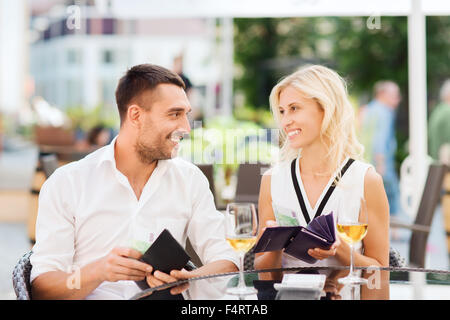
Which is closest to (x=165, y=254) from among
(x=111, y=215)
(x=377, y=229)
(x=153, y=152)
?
(x=111, y=215)

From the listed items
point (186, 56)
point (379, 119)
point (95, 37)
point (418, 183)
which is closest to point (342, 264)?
point (418, 183)

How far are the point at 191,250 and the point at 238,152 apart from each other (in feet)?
6.46

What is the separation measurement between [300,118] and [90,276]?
93cm

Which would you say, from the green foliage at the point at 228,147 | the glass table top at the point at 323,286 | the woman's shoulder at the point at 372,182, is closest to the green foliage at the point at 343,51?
the green foliage at the point at 228,147

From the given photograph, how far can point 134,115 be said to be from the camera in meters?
2.14

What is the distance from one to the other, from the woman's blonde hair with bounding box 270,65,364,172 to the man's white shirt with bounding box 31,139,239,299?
47cm

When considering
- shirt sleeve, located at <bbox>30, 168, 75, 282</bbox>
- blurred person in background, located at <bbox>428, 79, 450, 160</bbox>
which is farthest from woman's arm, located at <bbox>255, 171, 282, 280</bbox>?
blurred person in background, located at <bbox>428, 79, 450, 160</bbox>

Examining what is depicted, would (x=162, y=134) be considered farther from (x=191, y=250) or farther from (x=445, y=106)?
(x=445, y=106)

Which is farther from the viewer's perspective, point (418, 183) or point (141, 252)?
point (418, 183)

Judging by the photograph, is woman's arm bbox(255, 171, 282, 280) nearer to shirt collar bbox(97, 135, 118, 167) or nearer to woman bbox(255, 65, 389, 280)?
woman bbox(255, 65, 389, 280)

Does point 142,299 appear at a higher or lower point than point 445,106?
lower

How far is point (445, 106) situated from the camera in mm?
7250

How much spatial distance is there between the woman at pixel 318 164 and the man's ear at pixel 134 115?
1.70ft

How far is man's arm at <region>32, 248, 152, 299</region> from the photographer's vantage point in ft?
5.77
